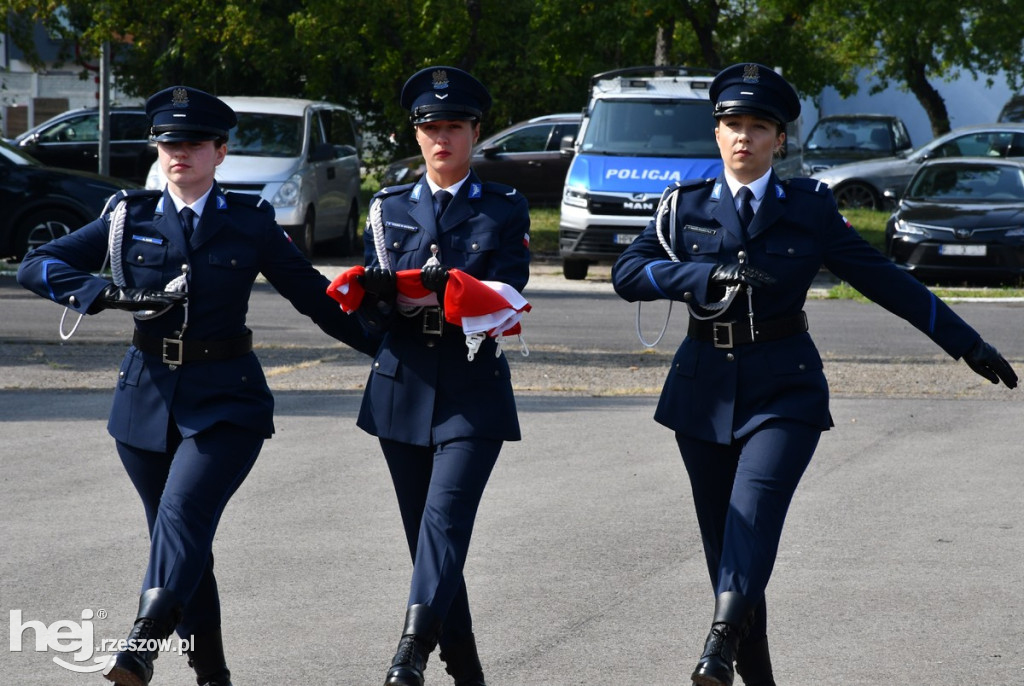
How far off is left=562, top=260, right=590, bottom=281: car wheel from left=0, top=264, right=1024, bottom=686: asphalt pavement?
947cm

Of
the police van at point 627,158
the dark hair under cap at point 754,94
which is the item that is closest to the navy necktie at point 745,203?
the dark hair under cap at point 754,94

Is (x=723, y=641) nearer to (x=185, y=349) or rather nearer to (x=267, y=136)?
(x=185, y=349)

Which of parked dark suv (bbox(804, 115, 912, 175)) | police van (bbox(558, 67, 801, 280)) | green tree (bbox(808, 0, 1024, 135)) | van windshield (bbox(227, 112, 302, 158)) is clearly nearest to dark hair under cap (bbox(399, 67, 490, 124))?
police van (bbox(558, 67, 801, 280))

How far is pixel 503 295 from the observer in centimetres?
446

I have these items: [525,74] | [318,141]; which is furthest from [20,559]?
[525,74]

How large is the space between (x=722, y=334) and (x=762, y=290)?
176 millimetres

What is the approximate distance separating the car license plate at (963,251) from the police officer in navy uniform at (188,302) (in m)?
14.7

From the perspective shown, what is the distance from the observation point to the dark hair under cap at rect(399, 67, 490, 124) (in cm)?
462

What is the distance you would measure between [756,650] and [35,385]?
7.59 m

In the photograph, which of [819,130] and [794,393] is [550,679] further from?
[819,130]

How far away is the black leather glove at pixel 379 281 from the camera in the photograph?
4445 mm

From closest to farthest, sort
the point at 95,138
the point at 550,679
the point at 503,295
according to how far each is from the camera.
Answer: the point at 503,295
the point at 550,679
the point at 95,138

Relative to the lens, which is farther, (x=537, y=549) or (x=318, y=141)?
(x=318, y=141)

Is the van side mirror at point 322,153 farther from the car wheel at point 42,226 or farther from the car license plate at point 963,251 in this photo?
the car license plate at point 963,251
